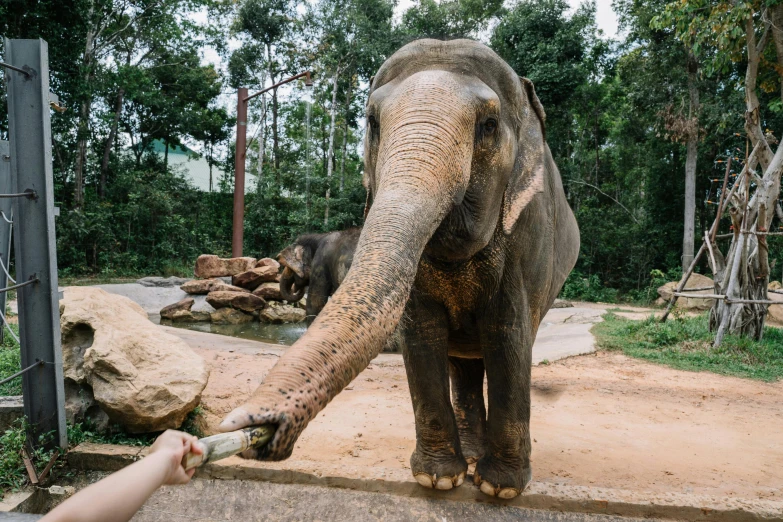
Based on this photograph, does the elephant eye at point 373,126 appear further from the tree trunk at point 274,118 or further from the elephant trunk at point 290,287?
the tree trunk at point 274,118

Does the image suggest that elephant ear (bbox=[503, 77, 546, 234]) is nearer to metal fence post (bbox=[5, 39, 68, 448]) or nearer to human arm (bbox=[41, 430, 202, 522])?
human arm (bbox=[41, 430, 202, 522])

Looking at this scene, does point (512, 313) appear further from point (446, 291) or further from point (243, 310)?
point (243, 310)

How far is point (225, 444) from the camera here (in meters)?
1.06

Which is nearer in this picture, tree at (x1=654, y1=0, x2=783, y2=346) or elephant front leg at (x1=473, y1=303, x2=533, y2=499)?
elephant front leg at (x1=473, y1=303, x2=533, y2=499)

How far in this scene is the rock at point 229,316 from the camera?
39.3 ft

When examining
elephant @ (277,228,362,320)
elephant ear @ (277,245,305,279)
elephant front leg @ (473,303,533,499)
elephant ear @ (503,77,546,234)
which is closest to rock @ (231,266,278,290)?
elephant @ (277,228,362,320)

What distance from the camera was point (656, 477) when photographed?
3578 mm

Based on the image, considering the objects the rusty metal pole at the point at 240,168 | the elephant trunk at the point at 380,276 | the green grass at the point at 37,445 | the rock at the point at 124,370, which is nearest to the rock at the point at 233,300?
the rusty metal pole at the point at 240,168

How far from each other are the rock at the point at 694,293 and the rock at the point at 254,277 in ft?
30.2

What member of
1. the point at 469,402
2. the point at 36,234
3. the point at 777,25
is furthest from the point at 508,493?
the point at 777,25

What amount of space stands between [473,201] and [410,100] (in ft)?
1.49

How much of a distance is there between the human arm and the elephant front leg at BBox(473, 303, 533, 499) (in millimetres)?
1907

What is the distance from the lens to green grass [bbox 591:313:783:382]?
7.72m

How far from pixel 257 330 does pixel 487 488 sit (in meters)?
8.63
